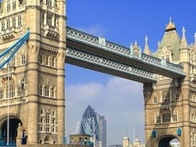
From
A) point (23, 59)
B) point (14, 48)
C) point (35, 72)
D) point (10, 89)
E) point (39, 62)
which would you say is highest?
point (14, 48)

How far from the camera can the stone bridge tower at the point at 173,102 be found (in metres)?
95.6

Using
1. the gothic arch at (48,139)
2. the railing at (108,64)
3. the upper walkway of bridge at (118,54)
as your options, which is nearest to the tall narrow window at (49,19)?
the upper walkway of bridge at (118,54)

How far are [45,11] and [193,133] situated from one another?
144ft

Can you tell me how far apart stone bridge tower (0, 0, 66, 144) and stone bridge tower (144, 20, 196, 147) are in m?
34.1

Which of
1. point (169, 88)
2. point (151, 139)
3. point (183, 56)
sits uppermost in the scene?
point (183, 56)

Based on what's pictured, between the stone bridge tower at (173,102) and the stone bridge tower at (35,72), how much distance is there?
34.1m

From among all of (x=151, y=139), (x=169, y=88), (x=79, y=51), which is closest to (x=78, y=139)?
(x=151, y=139)

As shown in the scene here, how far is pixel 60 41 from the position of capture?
69562mm

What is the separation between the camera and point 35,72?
65.0 metres

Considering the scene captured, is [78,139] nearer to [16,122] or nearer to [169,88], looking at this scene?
[169,88]

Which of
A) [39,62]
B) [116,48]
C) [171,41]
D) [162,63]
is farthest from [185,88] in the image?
[39,62]

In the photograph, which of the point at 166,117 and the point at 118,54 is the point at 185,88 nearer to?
the point at 166,117

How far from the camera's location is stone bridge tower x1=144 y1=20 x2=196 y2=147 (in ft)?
314

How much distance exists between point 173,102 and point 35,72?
132 ft
